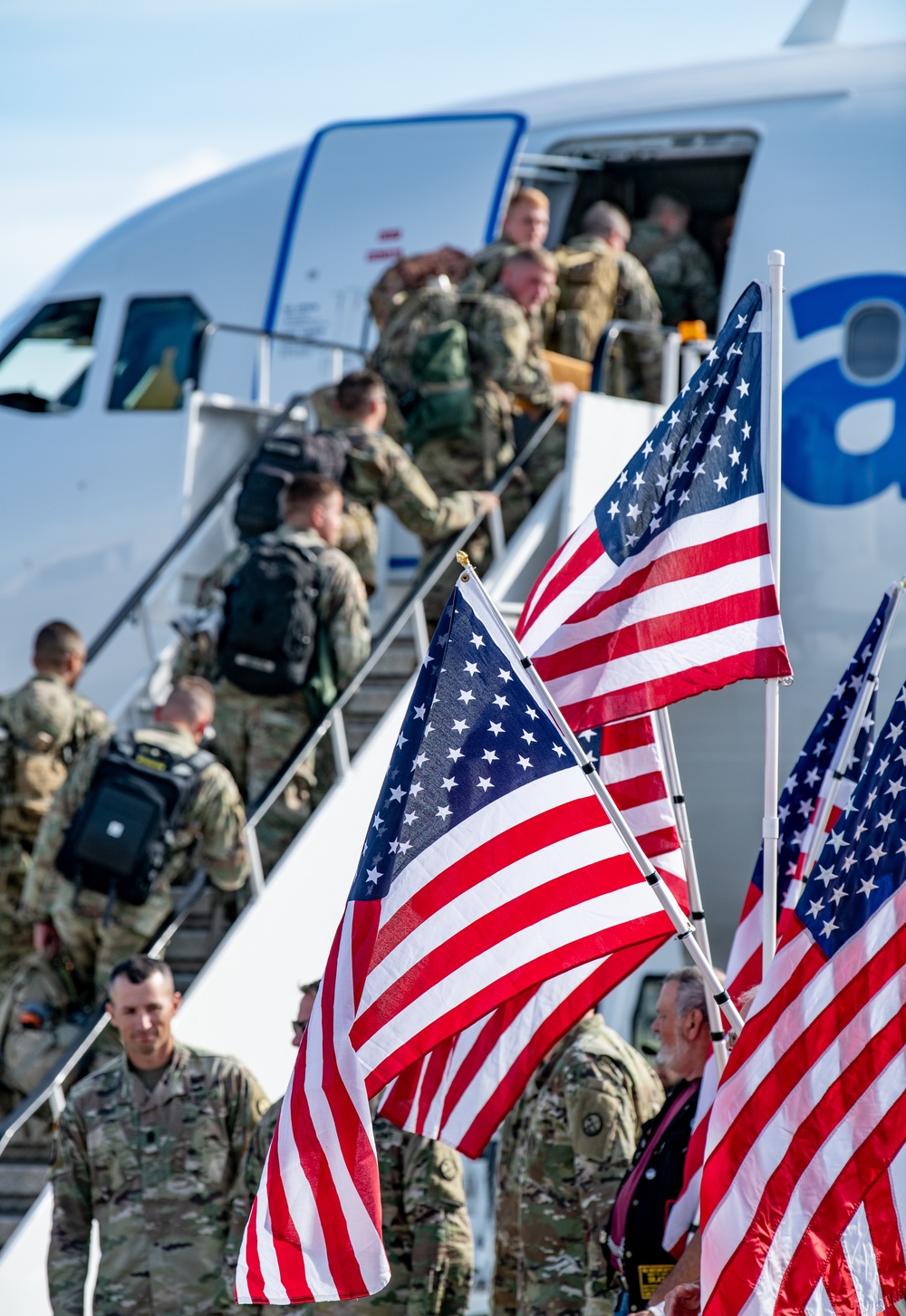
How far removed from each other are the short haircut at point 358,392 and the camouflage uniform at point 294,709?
890 mm

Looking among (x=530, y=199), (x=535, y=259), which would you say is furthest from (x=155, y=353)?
(x=535, y=259)

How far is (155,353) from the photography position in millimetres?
11156

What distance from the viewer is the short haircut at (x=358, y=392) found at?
27.5 ft

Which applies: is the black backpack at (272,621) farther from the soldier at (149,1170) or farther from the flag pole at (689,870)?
the flag pole at (689,870)

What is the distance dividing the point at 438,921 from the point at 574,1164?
1507 millimetres

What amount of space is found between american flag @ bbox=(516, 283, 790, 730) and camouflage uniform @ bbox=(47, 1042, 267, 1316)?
2.19 m

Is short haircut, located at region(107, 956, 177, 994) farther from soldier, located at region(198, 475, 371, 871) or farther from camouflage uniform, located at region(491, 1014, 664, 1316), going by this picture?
soldier, located at region(198, 475, 371, 871)

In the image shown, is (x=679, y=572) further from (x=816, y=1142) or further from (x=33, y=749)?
(x=33, y=749)

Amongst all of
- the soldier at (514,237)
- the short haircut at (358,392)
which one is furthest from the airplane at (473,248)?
the short haircut at (358,392)

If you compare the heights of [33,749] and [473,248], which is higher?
[473,248]

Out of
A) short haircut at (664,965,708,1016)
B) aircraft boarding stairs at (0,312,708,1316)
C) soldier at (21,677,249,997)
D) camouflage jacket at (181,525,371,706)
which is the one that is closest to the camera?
short haircut at (664,965,708,1016)

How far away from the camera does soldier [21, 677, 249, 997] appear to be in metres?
6.98

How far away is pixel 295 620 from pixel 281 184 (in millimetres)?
5056

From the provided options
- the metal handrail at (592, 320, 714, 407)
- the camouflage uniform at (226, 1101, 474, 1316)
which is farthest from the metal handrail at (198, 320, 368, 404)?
the camouflage uniform at (226, 1101, 474, 1316)
